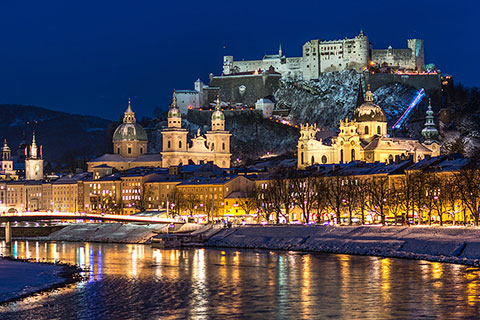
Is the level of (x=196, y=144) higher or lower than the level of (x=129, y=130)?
lower

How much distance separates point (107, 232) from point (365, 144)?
35887 mm

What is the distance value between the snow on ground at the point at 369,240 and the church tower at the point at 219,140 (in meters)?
55.4

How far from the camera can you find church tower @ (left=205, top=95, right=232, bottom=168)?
5192 inches

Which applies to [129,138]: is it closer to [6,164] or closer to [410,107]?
[6,164]

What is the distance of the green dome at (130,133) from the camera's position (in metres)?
142

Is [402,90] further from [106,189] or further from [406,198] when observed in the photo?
[406,198]

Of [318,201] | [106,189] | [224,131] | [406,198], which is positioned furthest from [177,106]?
[406,198]

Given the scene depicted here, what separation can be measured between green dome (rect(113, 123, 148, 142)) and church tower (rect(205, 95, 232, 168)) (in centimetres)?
1287

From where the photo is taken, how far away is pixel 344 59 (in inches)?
5433

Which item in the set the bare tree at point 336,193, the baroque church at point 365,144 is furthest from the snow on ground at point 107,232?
the baroque church at point 365,144

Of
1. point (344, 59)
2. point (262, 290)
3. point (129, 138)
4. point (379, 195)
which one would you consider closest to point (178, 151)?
point (129, 138)

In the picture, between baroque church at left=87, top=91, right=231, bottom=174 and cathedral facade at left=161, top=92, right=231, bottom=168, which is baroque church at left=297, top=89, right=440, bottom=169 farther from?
cathedral facade at left=161, top=92, right=231, bottom=168

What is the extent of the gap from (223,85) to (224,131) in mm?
14633

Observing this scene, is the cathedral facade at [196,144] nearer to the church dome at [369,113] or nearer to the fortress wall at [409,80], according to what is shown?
the fortress wall at [409,80]
